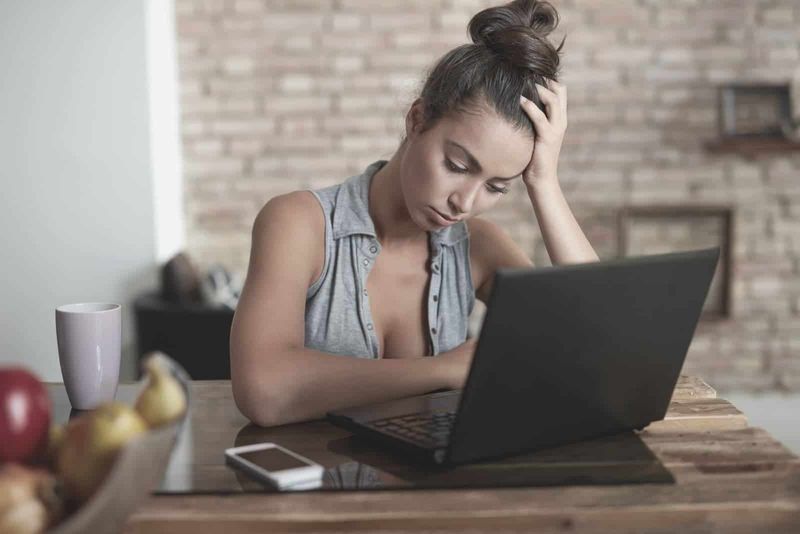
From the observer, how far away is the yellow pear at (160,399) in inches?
27.4

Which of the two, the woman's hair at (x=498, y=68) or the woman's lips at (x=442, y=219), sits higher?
the woman's hair at (x=498, y=68)

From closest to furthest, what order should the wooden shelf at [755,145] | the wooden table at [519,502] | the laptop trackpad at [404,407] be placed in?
the wooden table at [519,502], the laptop trackpad at [404,407], the wooden shelf at [755,145]

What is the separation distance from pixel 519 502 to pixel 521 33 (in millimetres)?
812

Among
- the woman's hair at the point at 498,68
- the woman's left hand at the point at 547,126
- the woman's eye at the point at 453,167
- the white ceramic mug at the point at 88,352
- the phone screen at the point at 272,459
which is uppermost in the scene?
the woman's hair at the point at 498,68

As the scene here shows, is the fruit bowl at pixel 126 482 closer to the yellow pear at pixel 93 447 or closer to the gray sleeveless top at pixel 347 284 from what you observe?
the yellow pear at pixel 93 447

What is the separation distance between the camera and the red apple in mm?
656

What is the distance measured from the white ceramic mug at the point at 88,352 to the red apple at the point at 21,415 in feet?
1.96

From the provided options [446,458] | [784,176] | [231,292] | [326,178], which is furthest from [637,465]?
[784,176]

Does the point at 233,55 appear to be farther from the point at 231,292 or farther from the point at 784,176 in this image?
the point at 784,176

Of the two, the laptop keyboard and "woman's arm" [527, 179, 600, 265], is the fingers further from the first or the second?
the laptop keyboard

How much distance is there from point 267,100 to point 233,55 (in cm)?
26

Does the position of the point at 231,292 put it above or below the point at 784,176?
below

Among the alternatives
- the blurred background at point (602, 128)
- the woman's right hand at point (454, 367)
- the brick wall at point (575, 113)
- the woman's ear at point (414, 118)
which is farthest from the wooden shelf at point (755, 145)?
the woman's right hand at point (454, 367)

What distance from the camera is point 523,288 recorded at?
2.83ft
